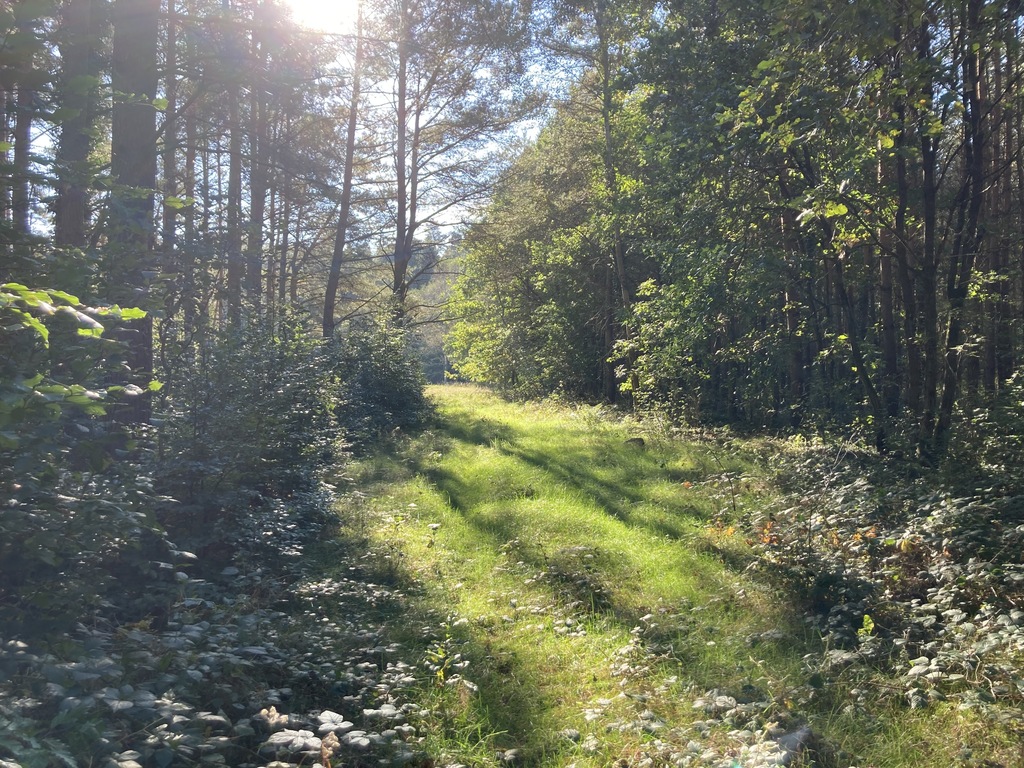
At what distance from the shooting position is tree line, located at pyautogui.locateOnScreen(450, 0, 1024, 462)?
21.4ft

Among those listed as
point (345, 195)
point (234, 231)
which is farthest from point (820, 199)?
point (345, 195)

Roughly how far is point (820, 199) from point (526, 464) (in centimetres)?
635

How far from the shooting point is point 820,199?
Answer: 21.4 ft

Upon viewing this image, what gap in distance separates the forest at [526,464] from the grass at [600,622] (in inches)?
1.4

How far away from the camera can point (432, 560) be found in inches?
276

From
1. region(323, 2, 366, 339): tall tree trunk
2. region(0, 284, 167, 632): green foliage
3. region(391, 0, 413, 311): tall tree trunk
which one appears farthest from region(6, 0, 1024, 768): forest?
region(391, 0, 413, 311): tall tree trunk

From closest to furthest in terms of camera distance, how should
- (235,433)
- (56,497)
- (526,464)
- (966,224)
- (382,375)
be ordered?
(56,497) → (235,433) → (966,224) → (526,464) → (382,375)

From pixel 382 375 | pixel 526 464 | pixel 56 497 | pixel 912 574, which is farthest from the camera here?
pixel 382 375

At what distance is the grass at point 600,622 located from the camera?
3.74m

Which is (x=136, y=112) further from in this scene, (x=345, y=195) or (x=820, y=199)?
(x=345, y=195)

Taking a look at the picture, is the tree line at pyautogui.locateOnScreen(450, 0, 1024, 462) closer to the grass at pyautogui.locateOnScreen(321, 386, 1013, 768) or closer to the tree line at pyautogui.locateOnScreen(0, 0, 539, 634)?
→ the grass at pyautogui.locateOnScreen(321, 386, 1013, 768)

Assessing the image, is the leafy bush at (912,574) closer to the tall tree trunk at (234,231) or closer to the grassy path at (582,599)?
the grassy path at (582,599)

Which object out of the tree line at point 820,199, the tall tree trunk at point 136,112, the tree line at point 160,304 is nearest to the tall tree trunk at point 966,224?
the tree line at point 820,199

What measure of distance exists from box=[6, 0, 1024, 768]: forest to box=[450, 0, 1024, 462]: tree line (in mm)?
83
